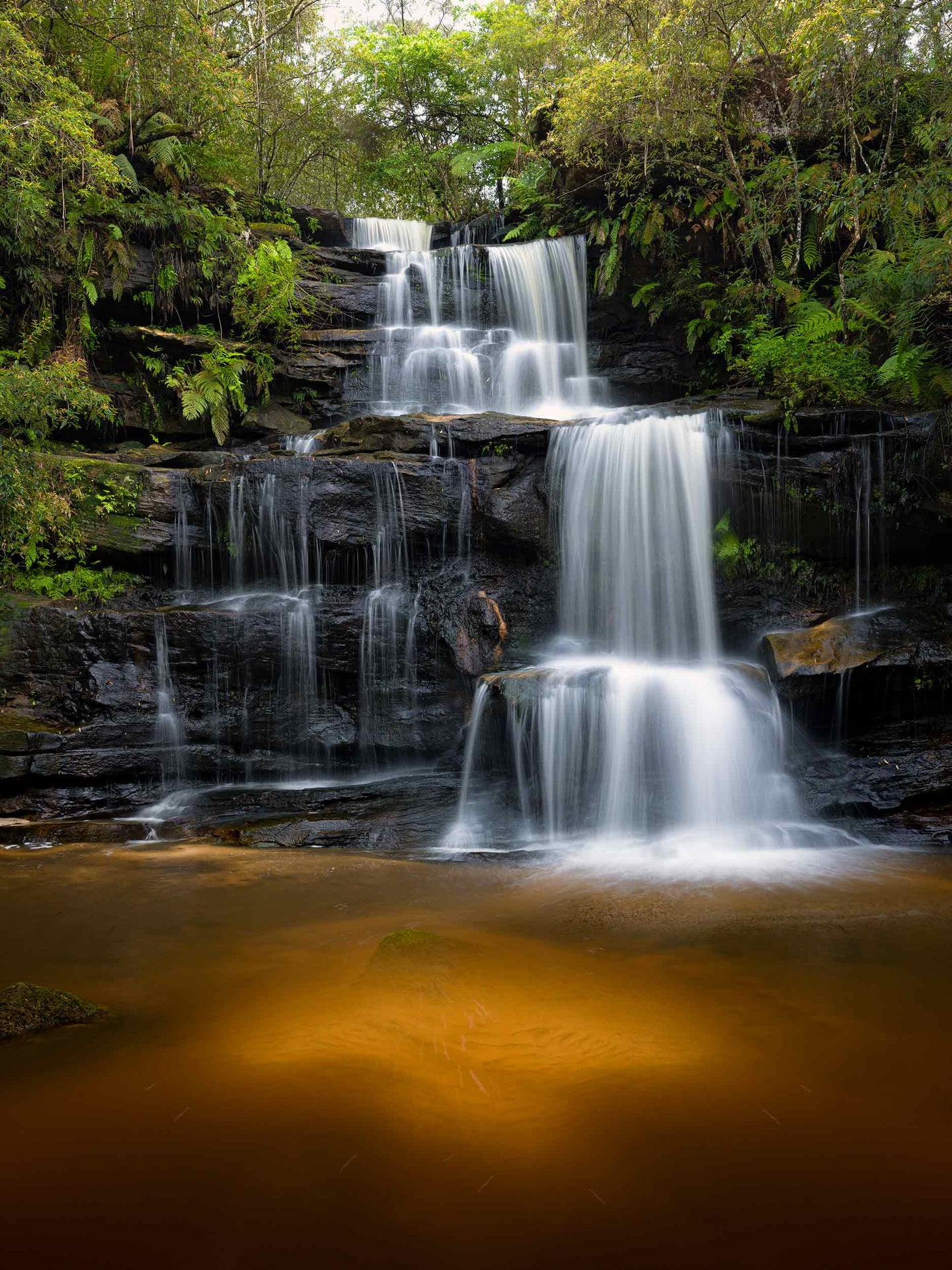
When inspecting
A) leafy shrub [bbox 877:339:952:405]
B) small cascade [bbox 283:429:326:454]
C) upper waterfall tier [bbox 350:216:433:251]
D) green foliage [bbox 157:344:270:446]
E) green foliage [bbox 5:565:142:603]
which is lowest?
green foliage [bbox 5:565:142:603]

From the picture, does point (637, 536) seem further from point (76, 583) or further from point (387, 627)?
point (76, 583)

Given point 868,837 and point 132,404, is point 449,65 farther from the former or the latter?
point 868,837

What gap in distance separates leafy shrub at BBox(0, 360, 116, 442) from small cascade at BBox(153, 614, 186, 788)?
127 inches

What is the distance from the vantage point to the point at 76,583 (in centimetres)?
935

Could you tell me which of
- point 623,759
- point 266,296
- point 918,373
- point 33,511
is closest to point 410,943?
point 623,759

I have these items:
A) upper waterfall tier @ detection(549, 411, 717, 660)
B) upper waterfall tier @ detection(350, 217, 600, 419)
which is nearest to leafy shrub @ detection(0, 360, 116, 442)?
upper waterfall tier @ detection(350, 217, 600, 419)

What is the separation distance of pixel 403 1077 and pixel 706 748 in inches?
212

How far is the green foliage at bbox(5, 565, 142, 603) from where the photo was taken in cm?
901


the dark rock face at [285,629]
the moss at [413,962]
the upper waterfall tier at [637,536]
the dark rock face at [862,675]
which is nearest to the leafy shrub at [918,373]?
the upper waterfall tier at [637,536]

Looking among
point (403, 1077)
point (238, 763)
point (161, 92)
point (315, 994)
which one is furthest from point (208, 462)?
point (403, 1077)

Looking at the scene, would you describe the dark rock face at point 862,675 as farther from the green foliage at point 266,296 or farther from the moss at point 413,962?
the green foliage at point 266,296

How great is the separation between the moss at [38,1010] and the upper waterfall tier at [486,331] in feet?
37.7

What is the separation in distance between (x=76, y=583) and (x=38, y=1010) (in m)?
7.54

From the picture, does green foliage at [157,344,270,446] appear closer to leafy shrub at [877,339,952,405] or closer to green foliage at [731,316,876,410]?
green foliage at [731,316,876,410]
